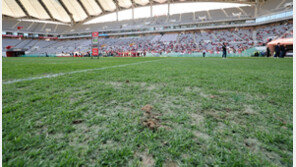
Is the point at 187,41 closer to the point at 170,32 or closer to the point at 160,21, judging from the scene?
the point at 170,32

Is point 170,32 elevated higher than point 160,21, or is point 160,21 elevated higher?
point 160,21

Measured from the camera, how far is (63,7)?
1914 inches

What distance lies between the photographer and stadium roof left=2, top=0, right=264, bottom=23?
44319 mm

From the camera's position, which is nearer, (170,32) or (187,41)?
(187,41)

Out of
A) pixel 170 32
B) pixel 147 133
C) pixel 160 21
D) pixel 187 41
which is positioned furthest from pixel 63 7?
pixel 147 133

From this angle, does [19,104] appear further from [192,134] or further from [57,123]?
[192,134]

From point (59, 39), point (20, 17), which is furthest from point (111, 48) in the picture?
point (20, 17)

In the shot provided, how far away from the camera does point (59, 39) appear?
55.2 metres

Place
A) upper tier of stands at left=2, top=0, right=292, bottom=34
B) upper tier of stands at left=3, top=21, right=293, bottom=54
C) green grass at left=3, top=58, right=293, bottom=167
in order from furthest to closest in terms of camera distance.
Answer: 1. upper tier of stands at left=2, top=0, right=292, bottom=34
2. upper tier of stands at left=3, top=21, right=293, bottom=54
3. green grass at left=3, top=58, right=293, bottom=167

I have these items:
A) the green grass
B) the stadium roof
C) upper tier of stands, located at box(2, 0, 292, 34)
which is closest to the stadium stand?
upper tier of stands, located at box(2, 0, 292, 34)

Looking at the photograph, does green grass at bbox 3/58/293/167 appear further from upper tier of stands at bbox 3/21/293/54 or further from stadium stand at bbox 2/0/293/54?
upper tier of stands at bbox 3/21/293/54

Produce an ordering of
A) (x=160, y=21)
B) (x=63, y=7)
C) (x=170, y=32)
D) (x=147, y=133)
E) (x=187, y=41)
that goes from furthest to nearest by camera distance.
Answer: (x=63, y=7)
(x=160, y=21)
(x=170, y=32)
(x=187, y=41)
(x=147, y=133)

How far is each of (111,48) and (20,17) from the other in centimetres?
3826

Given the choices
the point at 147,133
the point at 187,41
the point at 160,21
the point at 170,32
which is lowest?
the point at 147,133
